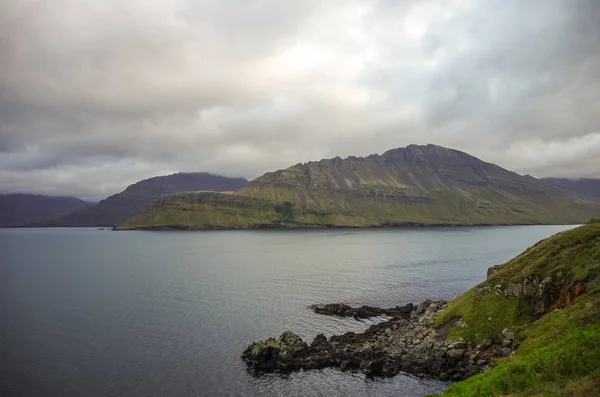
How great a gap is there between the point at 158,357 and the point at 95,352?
11081 millimetres

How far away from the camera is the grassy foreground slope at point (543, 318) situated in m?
28.5

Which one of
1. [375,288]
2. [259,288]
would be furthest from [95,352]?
[375,288]

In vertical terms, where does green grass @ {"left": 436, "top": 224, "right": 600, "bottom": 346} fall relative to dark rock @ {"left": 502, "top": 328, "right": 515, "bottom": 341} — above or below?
above

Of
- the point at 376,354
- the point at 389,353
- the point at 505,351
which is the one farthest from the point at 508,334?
the point at 376,354

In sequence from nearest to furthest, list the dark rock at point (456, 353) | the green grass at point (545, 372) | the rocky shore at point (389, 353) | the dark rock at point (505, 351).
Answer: the green grass at point (545, 372) → the dark rock at point (505, 351) → the rocky shore at point (389, 353) → the dark rock at point (456, 353)

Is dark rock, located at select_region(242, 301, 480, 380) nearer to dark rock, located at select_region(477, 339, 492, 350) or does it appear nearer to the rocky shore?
the rocky shore

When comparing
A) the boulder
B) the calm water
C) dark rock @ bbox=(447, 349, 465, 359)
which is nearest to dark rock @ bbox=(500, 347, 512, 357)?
dark rock @ bbox=(447, 349, 465, 359)

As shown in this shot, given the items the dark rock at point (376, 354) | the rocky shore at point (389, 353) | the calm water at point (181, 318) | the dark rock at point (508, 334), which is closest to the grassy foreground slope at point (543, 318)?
the dark rock at point (508, 334)

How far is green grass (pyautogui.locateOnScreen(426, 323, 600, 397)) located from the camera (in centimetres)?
2736

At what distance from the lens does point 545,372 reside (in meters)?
29.1

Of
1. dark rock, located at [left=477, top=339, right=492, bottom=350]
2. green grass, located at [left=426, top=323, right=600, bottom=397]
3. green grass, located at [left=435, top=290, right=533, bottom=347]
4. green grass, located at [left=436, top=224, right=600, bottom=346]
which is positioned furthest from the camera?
green grass, located at [left=435, top=290, right=533, bottom=347]

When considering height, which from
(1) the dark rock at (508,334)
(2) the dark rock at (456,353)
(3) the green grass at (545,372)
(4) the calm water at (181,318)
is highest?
(3) the green grass at (545,372)

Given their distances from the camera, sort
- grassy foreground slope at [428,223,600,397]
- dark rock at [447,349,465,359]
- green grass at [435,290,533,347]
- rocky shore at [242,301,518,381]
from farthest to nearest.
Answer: green grass at [435,290,533,347], dark rock at [447,349,465,359], rocky shore at [242,301,518,381], grassy foreground slope at [428,223,600,397]

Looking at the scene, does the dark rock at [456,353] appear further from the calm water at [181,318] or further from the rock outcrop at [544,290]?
the rock outcrop at [544,290]
